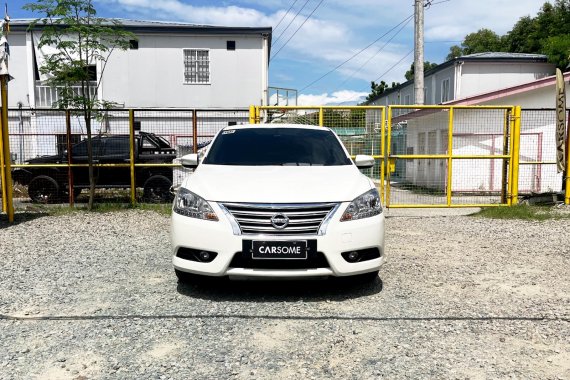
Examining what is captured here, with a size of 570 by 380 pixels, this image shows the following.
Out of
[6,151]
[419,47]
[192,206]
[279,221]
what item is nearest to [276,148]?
[192,206]

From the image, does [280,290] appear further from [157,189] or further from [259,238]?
[157,189]

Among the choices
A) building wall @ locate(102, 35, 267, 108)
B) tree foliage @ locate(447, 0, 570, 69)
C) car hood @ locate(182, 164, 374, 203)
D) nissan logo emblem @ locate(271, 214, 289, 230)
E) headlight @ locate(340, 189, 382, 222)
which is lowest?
nissan logo emblem @ locate(271, 214, 289, 230)

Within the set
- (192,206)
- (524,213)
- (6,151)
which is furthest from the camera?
(524,213)

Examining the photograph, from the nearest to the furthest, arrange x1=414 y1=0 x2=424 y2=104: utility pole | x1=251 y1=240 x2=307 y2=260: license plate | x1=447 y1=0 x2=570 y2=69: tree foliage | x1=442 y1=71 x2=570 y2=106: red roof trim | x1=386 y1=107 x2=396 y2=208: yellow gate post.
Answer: x1=251 y1=240 x2=307 y2=260: license plate → x1=386 y1=107 x2=396 y2=208: yellow gate post → x1=442 y1=71 x2=570 y2=106: red roof trim → x1=414 y1=0 x2=424 y2=104: utility pole → x1=447 y1=0 x2=570 y2=69: tree foliage

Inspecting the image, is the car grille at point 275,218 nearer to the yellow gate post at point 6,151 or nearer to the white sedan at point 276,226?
the white sedan at point 276,226

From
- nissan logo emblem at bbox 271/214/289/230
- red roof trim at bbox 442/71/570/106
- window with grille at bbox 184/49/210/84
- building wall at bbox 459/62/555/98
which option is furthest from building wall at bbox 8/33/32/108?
building wall at bbox 459/62/555/98

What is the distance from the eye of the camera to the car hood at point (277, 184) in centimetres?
405

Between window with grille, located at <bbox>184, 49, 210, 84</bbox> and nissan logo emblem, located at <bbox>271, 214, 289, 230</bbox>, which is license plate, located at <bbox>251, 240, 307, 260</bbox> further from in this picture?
window with grille, located at <bbox>184, 49, 210, 84</bbox>

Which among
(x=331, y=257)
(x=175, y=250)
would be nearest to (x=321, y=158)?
(x=331, y=257)

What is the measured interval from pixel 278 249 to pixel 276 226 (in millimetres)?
198

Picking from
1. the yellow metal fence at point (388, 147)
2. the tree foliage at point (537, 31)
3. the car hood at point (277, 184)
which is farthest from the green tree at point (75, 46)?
the tree foliage at point (537, 31)

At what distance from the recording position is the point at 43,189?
10578 millimetres

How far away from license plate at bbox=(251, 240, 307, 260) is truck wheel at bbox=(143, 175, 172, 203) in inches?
279

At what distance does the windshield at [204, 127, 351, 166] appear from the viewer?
5.21m
